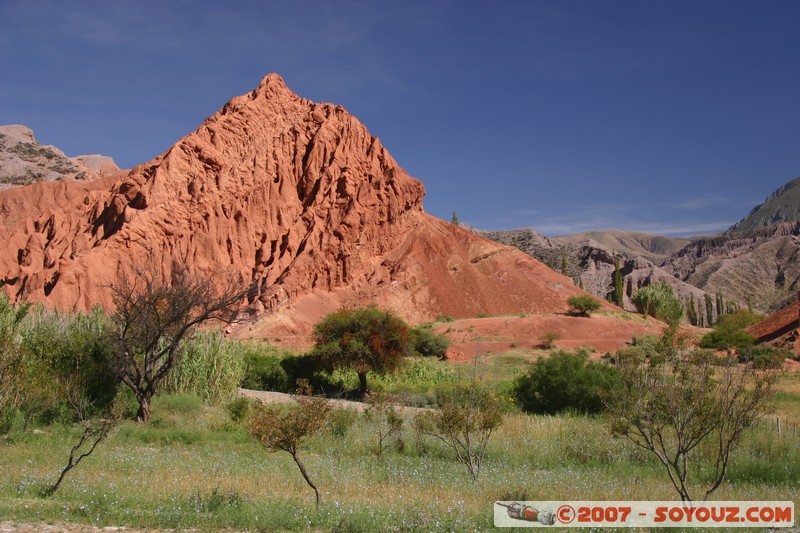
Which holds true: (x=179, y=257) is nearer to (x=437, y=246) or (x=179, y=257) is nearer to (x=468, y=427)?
(x=437, y=246)

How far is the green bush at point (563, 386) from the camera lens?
66.9ft

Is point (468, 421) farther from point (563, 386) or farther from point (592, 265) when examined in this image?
point (592, 265)

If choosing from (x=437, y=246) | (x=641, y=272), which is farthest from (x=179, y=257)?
(x=641, y=272)

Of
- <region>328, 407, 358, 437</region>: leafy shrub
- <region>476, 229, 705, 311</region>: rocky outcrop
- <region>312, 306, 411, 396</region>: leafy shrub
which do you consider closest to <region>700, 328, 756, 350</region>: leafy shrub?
<region>312, 306, 411, 396</region>: leafy shrub

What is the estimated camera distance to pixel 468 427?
11898mm

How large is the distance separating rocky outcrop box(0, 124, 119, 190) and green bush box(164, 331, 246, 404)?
65.5 metres

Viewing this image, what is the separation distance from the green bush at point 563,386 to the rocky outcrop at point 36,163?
7165 centimetres

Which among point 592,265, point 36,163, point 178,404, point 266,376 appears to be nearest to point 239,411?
point 178,404

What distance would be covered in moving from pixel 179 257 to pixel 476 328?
2382 cm

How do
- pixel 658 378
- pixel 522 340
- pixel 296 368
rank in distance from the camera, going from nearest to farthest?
pixel 658 378
pixel 296 368
pixel 522 340

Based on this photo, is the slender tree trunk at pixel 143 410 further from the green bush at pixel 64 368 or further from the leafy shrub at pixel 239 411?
the leafy shrub at pixel 239 411

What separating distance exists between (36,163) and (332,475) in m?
85.8

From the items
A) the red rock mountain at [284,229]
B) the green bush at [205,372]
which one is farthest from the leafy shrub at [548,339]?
the green bush at [205,372]

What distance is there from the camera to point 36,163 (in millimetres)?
81812
